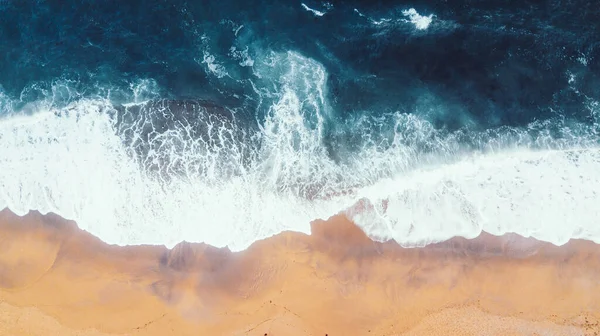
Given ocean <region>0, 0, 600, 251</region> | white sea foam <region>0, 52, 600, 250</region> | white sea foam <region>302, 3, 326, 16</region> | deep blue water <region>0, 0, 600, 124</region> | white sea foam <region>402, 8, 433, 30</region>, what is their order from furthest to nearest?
white sea foam <region>302, 3, 326, 16</region> → white sea foam <region>402, 8, 433, 30</region> → deep blue water <region>0, 0, 600, 124</region> → ocean <region>0, 0, 600, 251</region> → white sea foam <region>0, 52, 600, 250</region>

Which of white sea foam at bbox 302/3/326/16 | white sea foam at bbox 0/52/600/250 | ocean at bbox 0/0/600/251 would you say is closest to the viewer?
white sea foam at bbox 0/52/600/250

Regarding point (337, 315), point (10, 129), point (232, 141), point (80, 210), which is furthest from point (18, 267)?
point (337, 315)

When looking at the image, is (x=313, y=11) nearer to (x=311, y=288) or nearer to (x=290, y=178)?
(x=290, y=178)

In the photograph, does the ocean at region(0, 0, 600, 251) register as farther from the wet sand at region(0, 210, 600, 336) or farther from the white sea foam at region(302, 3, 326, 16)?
the wet sand at region(0, 210, 600, 336)

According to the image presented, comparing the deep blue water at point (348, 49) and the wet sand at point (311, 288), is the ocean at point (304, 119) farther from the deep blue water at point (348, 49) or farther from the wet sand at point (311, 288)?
the wet sand at point (311, 288)

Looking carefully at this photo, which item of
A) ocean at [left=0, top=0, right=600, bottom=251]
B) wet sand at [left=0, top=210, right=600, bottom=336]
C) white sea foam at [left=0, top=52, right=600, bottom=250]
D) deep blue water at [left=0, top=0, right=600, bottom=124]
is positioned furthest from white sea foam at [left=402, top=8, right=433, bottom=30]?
wet sand at [left=0, top=210, right=600, bottom=336]

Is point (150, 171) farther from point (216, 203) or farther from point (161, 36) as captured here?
point (161, 36)
